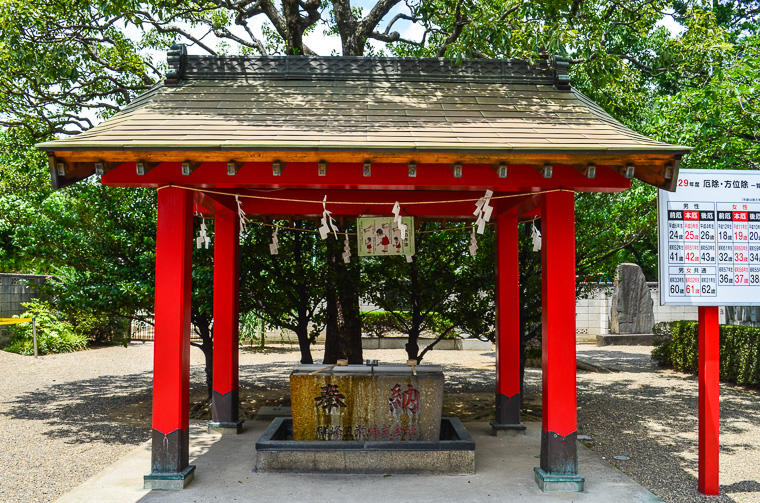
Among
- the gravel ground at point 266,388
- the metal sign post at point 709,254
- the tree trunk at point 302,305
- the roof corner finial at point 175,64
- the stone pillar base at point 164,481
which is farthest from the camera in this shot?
the tree trunk at point 302,305

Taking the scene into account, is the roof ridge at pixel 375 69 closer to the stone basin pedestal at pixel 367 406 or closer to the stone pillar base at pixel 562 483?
the stone basin pedestal at pixel 367 406

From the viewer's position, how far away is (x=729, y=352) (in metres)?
13.0

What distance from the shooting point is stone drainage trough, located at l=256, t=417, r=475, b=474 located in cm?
611

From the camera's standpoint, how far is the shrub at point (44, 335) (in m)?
16.9

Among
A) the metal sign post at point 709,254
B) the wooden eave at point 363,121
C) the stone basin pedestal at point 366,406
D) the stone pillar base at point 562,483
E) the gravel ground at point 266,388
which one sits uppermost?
the wooden eave at point 363,121

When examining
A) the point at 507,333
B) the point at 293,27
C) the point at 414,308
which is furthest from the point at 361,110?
the point at 293,27

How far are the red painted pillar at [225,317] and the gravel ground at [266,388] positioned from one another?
50.7 inches

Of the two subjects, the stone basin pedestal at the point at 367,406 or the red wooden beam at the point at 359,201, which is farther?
the red wooden beam at the point at 359,201

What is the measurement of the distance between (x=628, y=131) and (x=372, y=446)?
173 inches

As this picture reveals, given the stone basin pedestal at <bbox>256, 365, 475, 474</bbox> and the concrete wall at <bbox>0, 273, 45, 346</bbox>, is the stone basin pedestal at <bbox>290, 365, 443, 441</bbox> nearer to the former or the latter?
the stone basin pedestal at <bbox>256, 365, 475, 474</bbox>

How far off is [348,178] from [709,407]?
14.2ft

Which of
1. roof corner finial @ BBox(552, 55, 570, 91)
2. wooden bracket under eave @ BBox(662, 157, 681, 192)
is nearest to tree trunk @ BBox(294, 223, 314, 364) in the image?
roof corner finial @ BBox(552, 55, 570, 91)

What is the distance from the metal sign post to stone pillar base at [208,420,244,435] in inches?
223

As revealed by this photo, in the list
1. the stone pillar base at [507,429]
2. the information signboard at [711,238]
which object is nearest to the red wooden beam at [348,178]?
the information signboard at [711,238]
